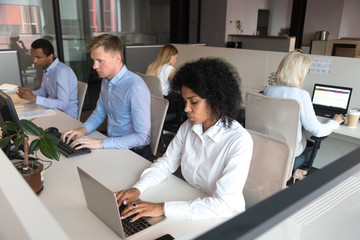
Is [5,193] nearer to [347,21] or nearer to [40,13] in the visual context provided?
[40,13]

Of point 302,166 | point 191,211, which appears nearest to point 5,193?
point 191,211

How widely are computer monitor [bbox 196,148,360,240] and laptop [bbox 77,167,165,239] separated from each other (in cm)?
54

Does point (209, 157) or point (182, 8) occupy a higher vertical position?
point (182, 8)

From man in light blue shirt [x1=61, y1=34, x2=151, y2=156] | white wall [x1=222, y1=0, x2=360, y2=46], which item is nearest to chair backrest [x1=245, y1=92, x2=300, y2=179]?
man in light blue shirt [x1=61, y1=34, x2=151, y2=156]

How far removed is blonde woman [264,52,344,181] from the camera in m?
2.09

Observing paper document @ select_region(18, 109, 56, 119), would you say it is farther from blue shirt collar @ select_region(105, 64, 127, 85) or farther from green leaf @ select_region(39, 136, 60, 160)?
green leaf @ select_region(39, 136, 60, 160)

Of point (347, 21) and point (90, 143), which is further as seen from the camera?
point (347, 21)

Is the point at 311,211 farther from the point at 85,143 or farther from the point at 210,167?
the point at 85,143

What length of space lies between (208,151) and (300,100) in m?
1.16

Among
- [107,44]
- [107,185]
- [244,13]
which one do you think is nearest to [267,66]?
[107,44]

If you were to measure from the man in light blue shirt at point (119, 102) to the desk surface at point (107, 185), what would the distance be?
0.09 meters

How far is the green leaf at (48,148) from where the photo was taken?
1110mm

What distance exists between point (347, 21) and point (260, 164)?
8131 millimetres

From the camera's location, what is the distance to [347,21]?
795cm
